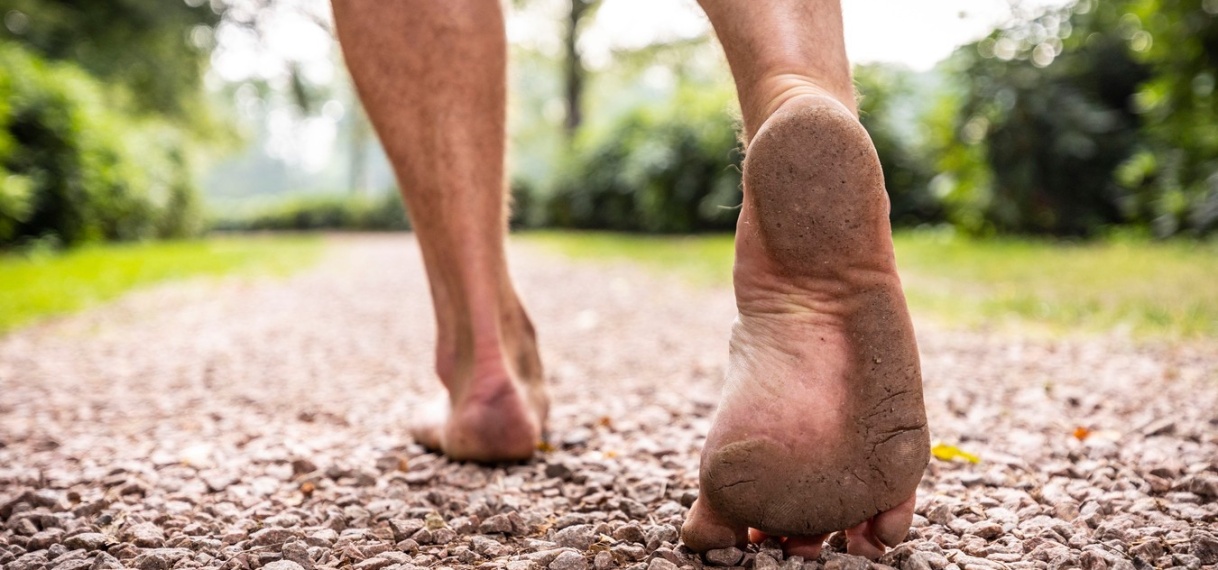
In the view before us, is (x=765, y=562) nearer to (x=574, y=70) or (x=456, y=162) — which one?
(x=456, y=162)

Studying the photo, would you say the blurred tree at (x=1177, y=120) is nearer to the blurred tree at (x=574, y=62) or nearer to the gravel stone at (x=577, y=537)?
the gravel stone at (x=577, y=537)

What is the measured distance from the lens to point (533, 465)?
1.31 metres

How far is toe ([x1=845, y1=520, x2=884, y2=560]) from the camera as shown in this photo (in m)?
0.88

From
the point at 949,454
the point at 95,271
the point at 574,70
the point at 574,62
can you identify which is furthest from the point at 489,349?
the point at 574,70

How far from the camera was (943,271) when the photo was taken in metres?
4.54

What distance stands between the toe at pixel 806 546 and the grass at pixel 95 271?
3.10m

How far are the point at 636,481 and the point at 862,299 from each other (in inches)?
19.9

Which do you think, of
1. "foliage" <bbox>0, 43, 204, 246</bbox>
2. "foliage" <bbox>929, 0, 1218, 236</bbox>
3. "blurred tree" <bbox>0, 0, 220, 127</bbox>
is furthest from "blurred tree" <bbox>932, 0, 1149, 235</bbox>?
"blurred tree" <bbox>0, 0, 220, 127</bbox>

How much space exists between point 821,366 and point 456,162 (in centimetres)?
68

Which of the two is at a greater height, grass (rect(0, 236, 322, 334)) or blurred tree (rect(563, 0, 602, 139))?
blurred tree (rect(563, 0, 602, 139))

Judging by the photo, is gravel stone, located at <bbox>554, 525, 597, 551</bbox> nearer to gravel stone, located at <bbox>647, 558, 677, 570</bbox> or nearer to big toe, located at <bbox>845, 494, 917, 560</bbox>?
gravel stone, located at <bbox>647, 558, 677, 570</bbox>

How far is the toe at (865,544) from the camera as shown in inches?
34.7

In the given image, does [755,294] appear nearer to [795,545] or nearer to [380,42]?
[795,545]

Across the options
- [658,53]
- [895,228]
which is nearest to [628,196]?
[895,228]
